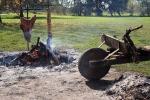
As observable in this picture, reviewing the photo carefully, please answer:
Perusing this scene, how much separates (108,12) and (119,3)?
4.69 metres

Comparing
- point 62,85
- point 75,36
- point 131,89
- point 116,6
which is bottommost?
point 116,6

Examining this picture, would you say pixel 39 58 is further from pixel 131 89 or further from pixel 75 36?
pixel 75 36

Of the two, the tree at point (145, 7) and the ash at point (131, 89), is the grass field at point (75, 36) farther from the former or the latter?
the tree at point (145, 7)

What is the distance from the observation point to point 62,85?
11.0m

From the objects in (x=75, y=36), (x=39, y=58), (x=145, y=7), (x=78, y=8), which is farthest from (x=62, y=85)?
(x=145, y=7)

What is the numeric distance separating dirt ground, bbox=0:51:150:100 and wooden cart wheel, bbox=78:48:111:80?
19 centimetres

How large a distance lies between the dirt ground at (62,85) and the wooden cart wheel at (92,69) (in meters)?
0.19

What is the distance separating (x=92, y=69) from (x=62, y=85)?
988mm

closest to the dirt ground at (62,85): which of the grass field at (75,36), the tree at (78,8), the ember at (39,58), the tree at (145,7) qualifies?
the ember at (39,58)

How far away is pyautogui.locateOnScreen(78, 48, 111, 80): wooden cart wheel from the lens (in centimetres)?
1132

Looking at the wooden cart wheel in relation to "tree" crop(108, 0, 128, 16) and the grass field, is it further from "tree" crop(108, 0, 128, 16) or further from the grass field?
"tree" crop(108, 0, 128, 16)

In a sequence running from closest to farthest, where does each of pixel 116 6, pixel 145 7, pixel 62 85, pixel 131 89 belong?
pixel 131 89, pixel 62 85, pixel 116 6, pixel 145 7

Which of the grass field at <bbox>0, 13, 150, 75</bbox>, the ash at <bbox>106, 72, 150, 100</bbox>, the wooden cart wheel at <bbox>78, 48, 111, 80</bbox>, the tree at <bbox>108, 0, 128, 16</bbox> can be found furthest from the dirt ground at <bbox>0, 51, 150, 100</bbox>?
the tree at <bbox>108, 0, 128, 16</bbox>

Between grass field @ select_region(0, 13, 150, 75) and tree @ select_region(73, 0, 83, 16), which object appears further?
tree @ select_region(73, 0, 83, 16)
